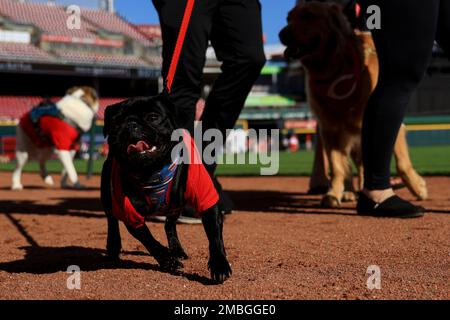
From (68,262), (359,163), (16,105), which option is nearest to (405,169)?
(359,163)

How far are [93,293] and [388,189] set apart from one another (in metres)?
2.25

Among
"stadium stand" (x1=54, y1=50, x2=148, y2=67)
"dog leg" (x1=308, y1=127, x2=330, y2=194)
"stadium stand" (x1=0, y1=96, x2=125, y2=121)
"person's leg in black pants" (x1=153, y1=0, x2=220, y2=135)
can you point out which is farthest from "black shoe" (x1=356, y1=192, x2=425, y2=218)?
"stadium stand" (x1=54, y1=50, x2=148, y2=67)

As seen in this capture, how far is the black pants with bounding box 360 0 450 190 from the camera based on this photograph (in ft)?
11.5

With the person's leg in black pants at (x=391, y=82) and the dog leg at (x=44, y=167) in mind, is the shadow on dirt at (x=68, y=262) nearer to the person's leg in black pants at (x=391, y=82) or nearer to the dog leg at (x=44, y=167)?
the person's leg in black pants at (x=391, y=82)

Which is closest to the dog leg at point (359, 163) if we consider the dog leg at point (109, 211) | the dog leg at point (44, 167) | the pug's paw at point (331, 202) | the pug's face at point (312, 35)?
the pug's paw at point (331, 202)

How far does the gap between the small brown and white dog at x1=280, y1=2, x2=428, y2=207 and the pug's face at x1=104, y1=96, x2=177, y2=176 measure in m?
2.42

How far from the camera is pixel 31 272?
244 centimetres

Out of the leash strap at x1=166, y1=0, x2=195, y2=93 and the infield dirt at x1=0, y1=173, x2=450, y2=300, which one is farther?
the leash strap at x1=166, y1=0, x2=195, y2=93

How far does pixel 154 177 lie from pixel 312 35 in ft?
8.43

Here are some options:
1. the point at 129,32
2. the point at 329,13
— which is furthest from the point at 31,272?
the point at 129,32

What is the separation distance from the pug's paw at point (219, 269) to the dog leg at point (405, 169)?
2.83 meters

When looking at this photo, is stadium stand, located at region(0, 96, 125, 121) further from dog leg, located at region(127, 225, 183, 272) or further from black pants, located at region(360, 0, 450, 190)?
dog leg, located at region(127, 225, 183, 272)

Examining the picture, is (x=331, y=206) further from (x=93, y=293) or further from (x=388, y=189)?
(x=93, y=293)

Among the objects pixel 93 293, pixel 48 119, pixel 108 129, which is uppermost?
pixel 108 129
